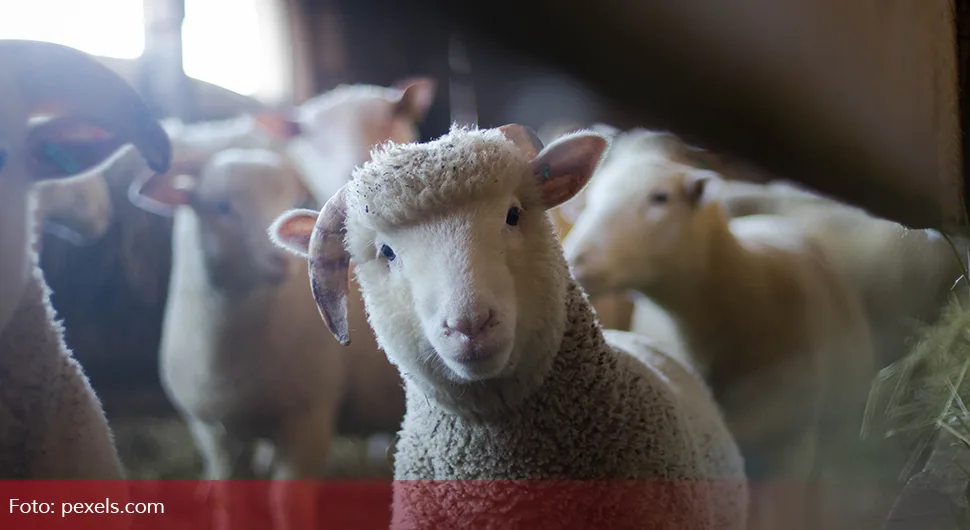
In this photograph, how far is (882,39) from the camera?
1062mm

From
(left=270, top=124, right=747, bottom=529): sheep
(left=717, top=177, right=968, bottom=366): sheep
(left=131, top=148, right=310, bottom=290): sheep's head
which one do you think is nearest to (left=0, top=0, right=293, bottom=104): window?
(left=131, top=148, right=310, bottom=290): sheep's head

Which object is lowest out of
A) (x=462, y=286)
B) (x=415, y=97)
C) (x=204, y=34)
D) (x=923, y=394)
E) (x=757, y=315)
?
(x=923, y=394)

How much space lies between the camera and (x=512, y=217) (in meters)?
0.81

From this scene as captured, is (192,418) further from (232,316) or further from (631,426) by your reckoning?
(631,426)

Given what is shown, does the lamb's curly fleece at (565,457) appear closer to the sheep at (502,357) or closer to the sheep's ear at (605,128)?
the sheep at (502,357)

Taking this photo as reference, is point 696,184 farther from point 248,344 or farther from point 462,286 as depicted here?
point 248,344

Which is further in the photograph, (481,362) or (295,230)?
(295,230)

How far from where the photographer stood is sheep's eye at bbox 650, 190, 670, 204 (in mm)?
973

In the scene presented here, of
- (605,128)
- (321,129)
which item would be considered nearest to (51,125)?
(321,129)

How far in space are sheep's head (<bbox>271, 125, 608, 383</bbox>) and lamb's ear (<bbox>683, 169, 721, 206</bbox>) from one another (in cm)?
19

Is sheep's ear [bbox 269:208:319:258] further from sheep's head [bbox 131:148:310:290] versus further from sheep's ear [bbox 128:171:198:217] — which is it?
sheep's ear [bbox 128:171:198:217]

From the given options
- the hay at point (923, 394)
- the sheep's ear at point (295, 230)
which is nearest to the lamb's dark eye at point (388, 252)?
the sheep's ear at point (295, 230)

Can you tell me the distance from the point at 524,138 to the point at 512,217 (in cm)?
14

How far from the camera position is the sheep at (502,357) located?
30.8 inches
